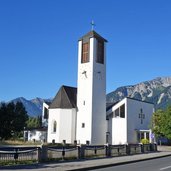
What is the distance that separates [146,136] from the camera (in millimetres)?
64938

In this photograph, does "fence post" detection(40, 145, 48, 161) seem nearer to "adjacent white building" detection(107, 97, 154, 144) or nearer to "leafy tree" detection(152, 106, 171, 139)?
"leafy tree" detection(152, 106, 171, 139)

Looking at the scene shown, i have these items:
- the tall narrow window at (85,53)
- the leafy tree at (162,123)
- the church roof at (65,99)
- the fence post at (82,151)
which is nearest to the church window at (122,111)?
the leafy tree at (162,123)

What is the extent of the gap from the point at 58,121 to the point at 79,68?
9071 mm

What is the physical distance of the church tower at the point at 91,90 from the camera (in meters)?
58.6

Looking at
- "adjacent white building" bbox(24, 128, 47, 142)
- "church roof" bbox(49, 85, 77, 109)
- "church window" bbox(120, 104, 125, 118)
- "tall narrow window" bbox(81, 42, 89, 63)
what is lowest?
"adjacent white building" bbox(24, 128, 47, 142)

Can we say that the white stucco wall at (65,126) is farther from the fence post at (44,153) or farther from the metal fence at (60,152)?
the fence post at (44,153)

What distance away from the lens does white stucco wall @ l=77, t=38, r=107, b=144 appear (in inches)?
2302

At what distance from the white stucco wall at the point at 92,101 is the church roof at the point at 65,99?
167 cm

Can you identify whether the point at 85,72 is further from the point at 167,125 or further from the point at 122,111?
the point at 167,125

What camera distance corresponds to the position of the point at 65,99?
204 ft

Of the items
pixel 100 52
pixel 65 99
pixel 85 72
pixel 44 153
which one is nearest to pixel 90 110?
pixel 65 99

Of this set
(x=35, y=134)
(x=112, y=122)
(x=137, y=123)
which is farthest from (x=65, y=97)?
(x=35, y=134)

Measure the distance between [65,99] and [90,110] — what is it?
5673mm

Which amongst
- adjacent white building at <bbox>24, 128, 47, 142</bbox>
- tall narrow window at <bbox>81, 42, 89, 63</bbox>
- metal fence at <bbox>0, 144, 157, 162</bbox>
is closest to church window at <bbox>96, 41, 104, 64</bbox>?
tall narrow window at <bbox>81, 42, 89, 63</bbox>
